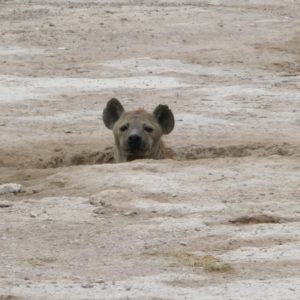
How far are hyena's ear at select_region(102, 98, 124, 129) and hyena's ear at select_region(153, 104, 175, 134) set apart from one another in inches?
12.9

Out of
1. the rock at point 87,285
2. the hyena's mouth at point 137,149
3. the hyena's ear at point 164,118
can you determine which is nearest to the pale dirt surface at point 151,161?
the rock at point 87,285

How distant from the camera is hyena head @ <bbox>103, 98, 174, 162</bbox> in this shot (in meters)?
Answer: 8.35

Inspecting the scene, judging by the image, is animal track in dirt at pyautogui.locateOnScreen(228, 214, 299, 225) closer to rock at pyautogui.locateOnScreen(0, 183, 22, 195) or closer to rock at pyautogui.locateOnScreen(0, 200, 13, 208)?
rock at pyautogui.locateOnScreen(0, 200, 13, 208)

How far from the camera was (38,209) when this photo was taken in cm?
605

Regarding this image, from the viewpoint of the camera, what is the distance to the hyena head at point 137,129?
8.35 m

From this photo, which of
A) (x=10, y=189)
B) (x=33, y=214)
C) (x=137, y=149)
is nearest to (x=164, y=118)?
(x=137, y=149)

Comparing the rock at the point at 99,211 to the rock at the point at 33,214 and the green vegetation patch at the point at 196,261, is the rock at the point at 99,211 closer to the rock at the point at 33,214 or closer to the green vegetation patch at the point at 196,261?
the rock at the point at 33,214

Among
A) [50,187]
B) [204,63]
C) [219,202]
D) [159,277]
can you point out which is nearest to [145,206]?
[219,202]

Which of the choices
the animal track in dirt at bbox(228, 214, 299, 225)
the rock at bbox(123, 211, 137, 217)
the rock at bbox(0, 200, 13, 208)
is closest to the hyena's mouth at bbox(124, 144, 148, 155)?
the rock at bbox(0, 200, 13, 208)

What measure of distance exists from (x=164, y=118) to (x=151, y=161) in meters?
1.33

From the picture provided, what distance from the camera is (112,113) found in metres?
8.77

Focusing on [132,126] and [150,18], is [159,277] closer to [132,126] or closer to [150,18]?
[132,126]

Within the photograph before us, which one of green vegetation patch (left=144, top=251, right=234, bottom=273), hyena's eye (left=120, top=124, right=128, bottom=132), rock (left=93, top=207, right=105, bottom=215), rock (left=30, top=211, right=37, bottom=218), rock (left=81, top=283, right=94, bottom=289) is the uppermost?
hyena's eye (left=120, top=124, right=128, bottom=132)

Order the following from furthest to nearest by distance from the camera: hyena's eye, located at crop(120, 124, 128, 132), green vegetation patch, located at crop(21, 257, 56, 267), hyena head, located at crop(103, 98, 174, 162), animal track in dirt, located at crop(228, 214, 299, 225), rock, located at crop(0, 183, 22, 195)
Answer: hyena's eye, located at crop(120, 124, 128, 132) → hyena head, located at crop(103, 98, 174, 162) → rock, located at crop(0, 183, 22, 195) → animal track in dirt, located at crop(228, 214, 299, 225) → green vegetation patch, located at crop(21, 257, 56, 267)
